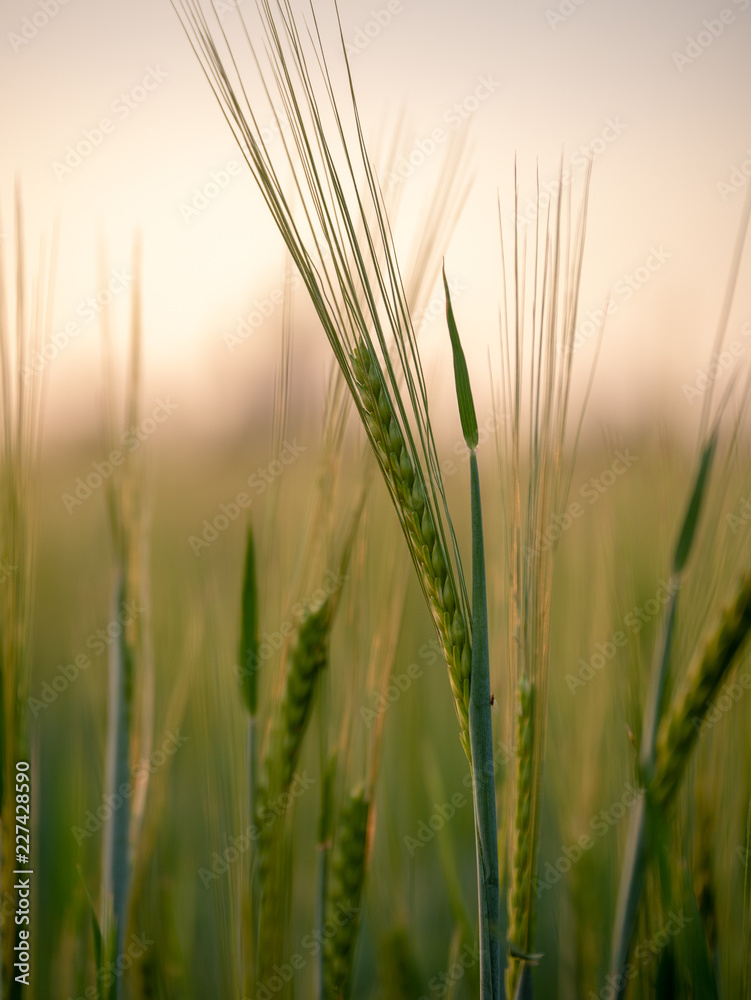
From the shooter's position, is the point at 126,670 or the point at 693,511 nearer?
the point at 693,511

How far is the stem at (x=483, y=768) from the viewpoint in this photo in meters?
0.40

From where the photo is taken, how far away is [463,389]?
1.36ft

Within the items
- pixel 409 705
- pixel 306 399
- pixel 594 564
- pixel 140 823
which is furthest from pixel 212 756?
pixel 594 564

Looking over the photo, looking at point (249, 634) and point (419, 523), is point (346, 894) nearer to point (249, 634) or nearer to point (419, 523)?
point (249, 634)

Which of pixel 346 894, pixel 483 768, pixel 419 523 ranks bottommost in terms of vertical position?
pixel 346 894

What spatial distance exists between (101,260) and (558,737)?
877 mm

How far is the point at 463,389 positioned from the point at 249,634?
0.29 meters

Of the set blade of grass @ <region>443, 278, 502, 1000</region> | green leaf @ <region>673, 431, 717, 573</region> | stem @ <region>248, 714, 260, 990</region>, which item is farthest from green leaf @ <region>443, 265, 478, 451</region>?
stem @ <region>248, 714, 260, 990</region>

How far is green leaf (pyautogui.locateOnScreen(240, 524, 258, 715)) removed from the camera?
543mm

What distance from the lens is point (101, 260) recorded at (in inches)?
27.1

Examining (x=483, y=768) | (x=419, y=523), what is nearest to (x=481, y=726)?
(x=483, y=768)

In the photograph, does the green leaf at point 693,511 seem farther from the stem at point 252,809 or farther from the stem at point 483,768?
the stem at point 252,809

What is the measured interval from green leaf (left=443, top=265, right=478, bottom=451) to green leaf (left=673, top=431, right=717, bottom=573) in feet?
0.65

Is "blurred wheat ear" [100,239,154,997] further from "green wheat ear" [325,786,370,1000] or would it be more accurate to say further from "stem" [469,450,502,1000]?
"stem" [469,450,502,1000]
